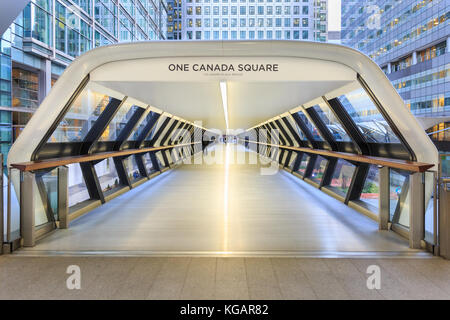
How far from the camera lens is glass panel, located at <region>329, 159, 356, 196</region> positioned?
770cm

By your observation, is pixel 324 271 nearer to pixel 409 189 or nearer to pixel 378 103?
pixel 409 189

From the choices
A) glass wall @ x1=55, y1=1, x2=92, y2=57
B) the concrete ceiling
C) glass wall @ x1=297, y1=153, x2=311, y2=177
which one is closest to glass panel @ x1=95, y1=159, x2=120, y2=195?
the concrete ceiling

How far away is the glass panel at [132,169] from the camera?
386 inches

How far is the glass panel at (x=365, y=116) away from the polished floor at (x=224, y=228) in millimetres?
1579

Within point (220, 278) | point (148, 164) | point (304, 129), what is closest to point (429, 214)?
point (220, 278)

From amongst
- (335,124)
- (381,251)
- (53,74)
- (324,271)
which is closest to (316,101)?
(335,124)

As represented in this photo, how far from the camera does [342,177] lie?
27.6 feet

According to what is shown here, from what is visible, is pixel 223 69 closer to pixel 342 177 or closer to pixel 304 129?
pixel 342 177

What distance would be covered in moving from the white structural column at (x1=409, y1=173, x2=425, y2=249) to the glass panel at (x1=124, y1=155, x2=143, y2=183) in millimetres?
7465

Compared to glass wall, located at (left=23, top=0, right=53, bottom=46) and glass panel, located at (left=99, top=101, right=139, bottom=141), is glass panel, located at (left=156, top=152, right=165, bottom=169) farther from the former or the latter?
glass wall, located at (left=23, top=0, right=53, bottom=46)

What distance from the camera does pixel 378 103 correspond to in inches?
192

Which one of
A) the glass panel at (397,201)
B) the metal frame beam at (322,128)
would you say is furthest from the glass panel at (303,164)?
the glass panel at (397,201)

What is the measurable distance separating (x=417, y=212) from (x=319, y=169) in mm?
5957

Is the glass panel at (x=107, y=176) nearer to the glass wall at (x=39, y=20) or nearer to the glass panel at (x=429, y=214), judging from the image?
the glass panel at (x=429, y=214)
